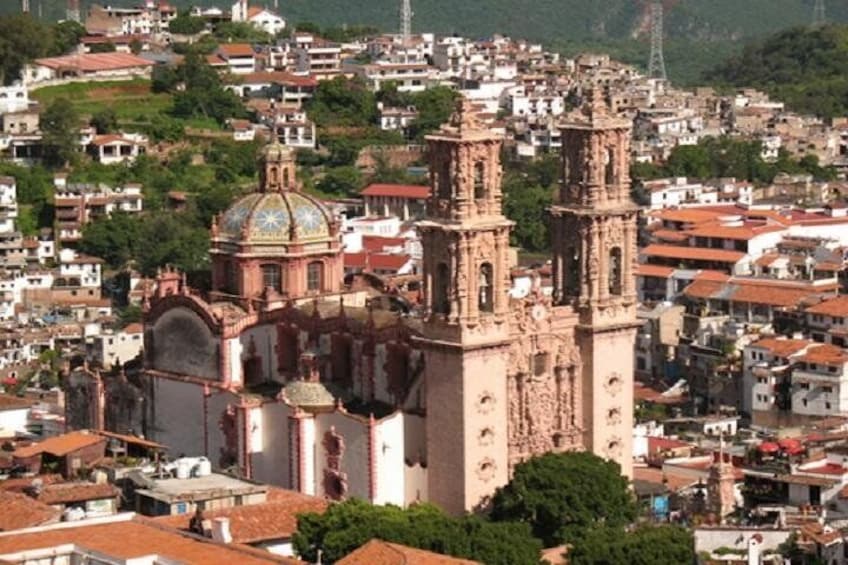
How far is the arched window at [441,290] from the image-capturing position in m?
39.5

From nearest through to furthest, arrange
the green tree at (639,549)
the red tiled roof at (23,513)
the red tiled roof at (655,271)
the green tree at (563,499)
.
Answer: the red tiled roof at (23,513) < the green tree at (639,549) < the green tree at (563,499) < the red tiled roof at (655,271)

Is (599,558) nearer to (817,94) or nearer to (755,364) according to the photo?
(755,364)

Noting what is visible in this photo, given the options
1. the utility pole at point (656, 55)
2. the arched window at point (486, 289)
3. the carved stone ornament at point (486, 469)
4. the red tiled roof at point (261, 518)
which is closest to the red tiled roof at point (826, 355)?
the carved stone ornament at point (486, 469)

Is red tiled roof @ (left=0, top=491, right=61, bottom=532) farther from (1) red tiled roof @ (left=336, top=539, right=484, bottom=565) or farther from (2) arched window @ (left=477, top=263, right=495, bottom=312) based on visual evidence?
(2) arched window @ (left=477, top=263, right=495, bottom=312)

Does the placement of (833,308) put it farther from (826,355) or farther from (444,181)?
(444,181)

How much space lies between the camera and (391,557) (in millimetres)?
33219

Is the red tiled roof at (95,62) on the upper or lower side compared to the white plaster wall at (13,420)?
upper

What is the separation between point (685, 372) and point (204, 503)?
2042cm

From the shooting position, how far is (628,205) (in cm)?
4134

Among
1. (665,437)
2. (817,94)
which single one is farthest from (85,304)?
(817,94)

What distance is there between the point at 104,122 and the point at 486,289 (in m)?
41.4

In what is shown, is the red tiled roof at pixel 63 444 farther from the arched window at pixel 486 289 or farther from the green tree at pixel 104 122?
the green tree at pixel 104 122

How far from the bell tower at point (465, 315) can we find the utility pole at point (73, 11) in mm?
58916

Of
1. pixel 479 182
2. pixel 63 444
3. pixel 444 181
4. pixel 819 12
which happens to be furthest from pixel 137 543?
pixel 819 12
